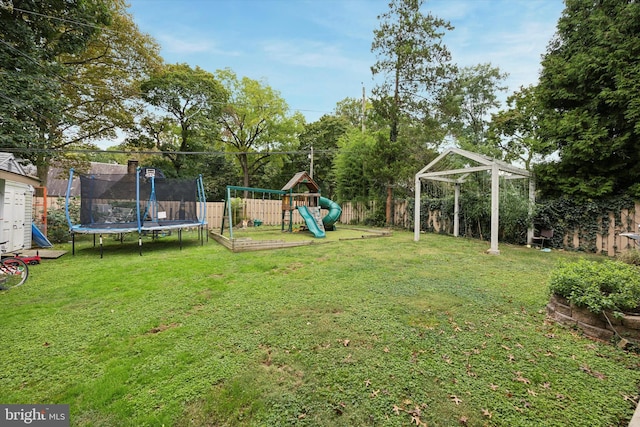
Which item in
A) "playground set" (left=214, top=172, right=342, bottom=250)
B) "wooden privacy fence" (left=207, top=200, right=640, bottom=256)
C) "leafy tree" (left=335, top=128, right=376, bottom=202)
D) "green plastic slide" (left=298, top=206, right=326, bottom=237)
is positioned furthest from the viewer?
"leafy tree" (left=335, top=128, right=376, bottom=202)

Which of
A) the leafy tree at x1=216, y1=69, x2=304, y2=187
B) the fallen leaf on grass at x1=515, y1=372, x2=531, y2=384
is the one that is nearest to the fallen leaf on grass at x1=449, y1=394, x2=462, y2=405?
the fallen leaf on grass at x1=515, y1=372, x2=531, y2=384

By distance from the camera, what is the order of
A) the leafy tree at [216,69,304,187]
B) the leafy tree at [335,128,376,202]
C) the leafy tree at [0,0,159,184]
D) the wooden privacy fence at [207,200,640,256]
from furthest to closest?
the leafy tree at [216,69,304,187], the leafy tree at [335,128,376,202], the leafy tree at [0,0,159,184], the wooden privacy fence at [207,200,640,256]

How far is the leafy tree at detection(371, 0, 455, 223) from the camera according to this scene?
12.8 metres

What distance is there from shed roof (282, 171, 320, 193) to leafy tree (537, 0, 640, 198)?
836 centimetres

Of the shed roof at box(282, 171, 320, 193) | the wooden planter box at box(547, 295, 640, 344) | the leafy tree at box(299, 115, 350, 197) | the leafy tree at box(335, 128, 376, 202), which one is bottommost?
the wooden planter box at box(547, 295, 640, 344)

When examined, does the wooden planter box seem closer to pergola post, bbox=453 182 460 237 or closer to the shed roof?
pergola post, bbox=453 182 460 237

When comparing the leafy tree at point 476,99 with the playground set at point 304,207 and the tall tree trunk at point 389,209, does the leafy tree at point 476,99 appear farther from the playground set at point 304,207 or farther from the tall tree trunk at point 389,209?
the playground set at point 304,207

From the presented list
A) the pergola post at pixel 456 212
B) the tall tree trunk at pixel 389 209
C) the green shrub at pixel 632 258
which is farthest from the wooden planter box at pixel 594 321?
the tall tree trunk at pixel 389 209

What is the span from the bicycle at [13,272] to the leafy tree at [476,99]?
2203 cm

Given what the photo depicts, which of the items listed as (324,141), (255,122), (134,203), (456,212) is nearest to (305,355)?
(134,203)

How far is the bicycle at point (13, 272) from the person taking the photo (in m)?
4.15

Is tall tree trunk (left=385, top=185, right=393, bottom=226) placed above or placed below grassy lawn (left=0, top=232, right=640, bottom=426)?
above

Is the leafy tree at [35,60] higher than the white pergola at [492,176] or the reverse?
higher

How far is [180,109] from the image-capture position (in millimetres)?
16609
